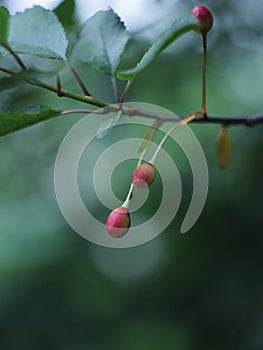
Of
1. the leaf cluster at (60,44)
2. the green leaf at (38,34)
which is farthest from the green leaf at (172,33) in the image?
the green leaf at (38,34)

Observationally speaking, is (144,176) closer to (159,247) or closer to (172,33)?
(172,33)

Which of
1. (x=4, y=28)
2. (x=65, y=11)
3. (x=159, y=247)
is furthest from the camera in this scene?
(x=159, y=247)

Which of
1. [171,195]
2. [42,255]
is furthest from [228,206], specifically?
[42,255]

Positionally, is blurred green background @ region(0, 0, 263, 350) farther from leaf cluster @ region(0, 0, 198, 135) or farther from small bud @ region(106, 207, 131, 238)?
small bud @ region(106, 207, 131, 238)

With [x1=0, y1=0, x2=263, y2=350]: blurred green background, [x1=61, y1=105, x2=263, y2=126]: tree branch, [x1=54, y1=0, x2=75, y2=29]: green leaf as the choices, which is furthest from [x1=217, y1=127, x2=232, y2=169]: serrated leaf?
[x1=0, y1=0, x2=263, y2=350]: blurred green background

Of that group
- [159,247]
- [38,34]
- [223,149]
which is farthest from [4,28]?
[159,247]

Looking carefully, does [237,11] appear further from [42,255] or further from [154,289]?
[154,289]

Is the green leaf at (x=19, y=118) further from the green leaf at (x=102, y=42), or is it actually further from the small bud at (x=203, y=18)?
the small bud at (x=203, y=18)
